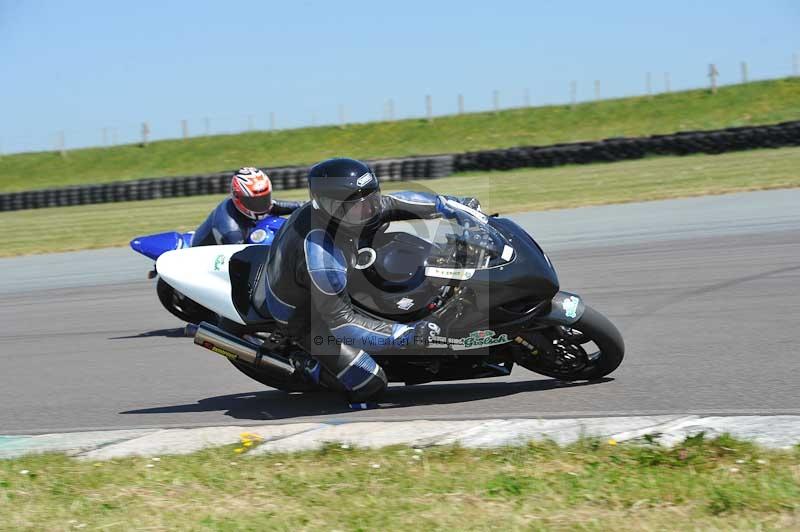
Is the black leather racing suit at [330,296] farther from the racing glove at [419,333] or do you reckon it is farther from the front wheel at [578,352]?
the front wheel at [578,352]

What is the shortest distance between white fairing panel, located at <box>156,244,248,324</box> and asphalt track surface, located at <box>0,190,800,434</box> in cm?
65

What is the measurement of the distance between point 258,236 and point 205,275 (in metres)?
2.12

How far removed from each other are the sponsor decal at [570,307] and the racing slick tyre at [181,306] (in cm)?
401

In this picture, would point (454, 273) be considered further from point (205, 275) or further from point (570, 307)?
point (205, 275)

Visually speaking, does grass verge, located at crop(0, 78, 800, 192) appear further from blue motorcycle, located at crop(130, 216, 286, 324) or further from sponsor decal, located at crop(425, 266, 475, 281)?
sponsor decal, located at crop(425, 266, 475, 281)

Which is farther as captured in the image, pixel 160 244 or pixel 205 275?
pixel 160 244

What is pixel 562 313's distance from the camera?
572 centimetres

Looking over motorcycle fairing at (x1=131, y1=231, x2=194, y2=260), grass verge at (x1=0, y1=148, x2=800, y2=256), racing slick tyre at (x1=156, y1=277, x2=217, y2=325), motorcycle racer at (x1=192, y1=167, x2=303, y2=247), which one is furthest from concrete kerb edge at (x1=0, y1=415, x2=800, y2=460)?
grass verge at (x1=0, y1=148, x2=800, y2=256)

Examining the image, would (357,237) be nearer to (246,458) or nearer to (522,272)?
(522,272)

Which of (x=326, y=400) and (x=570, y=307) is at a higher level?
(x=570, y=307)

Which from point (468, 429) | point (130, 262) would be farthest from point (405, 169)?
point (468, 429)

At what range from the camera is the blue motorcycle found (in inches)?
343

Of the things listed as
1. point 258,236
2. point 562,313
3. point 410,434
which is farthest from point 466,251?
point 258,236

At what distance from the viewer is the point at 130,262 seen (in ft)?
50.1
